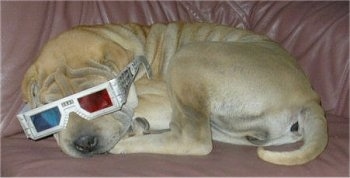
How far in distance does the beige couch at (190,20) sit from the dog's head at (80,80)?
70 mm

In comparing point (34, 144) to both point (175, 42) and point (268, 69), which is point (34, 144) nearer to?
point (175, 42)

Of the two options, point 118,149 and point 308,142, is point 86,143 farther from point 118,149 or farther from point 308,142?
point 308,142

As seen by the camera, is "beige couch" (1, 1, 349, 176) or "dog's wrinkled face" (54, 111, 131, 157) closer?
"beige couch" (1, 1, 349, 176)

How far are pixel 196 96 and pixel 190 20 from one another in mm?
899

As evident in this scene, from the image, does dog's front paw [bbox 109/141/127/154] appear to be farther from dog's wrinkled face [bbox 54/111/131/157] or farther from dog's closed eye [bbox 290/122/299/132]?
dog's closed eye [bbox 290/122/299/132]

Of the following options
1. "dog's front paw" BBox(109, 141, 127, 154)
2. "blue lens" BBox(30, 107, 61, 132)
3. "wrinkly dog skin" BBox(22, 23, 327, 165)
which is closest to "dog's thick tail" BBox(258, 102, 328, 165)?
"wrinkly dog skin" BBox(22, 23, 327, 165)

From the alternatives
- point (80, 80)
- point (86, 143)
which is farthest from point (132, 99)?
point (86, 143)

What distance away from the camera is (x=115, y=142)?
232cm

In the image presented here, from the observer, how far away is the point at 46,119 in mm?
2258

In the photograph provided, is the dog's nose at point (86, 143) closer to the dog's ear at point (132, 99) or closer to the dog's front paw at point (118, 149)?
the dog's front paw at point (118, 149)

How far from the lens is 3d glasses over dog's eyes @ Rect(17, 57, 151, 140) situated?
222cm

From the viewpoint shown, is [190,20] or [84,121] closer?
[84,121]

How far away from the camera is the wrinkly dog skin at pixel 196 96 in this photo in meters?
2.28

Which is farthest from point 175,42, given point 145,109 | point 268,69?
point 268,69
